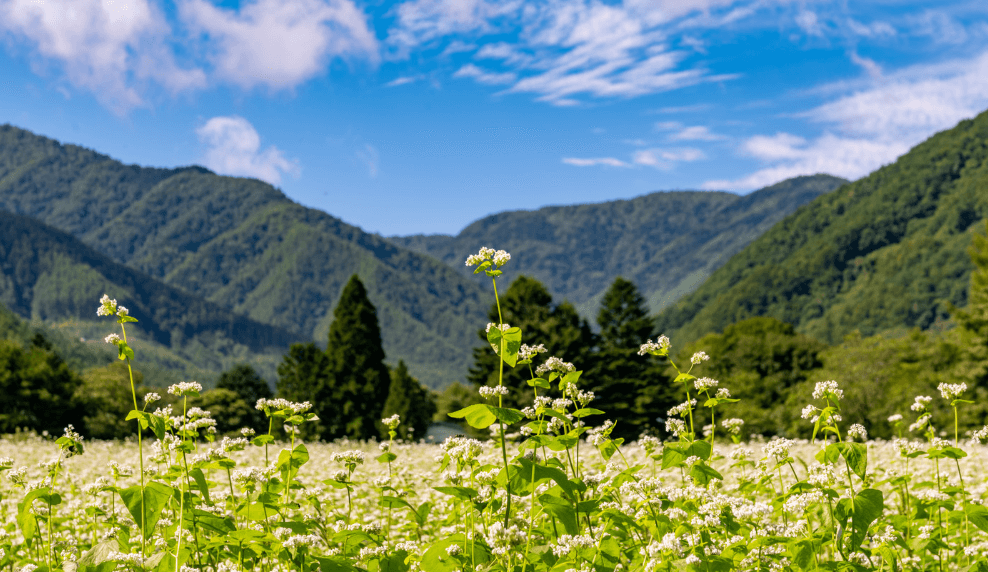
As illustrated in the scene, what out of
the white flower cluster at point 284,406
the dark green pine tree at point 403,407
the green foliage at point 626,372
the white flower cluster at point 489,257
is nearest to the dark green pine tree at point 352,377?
the dark green pine tree at point 403,407

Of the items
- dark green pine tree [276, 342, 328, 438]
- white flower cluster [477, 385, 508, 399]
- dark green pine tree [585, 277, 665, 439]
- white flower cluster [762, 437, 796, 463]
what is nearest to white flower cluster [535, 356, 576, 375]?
white flower cluster [477, 385, 508, 399]

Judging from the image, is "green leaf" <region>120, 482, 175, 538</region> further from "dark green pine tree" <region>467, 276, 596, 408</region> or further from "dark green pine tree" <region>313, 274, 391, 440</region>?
"dark green pine tree" <region>313, 274, 391, 440</region>

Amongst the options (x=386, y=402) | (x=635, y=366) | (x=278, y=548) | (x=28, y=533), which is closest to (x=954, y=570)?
(x=278, y=548)

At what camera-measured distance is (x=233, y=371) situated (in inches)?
2137

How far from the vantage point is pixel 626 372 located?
36.3m

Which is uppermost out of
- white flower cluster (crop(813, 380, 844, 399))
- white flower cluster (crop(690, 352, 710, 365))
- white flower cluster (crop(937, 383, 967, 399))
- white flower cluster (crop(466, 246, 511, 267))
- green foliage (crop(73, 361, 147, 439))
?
white flower cluster (crop(466, 246, 511, 267))

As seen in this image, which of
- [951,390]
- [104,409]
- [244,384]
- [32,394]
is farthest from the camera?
[244,384]

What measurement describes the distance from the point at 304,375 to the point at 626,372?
2007 centimetres

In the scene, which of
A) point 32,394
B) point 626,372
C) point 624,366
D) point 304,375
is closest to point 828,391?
point 624,366

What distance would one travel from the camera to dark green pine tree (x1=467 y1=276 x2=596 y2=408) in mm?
32500

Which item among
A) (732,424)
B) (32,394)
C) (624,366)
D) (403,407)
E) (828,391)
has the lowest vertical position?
(403,407)

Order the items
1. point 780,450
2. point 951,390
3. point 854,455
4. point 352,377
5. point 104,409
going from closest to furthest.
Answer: point 854,455 → point 780,450 → point 951,390 → point 104,409 → point 352,377

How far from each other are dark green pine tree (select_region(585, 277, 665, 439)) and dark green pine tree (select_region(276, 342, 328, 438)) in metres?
16.5

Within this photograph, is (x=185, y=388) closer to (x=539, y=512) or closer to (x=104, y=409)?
(x=539, y=512)
